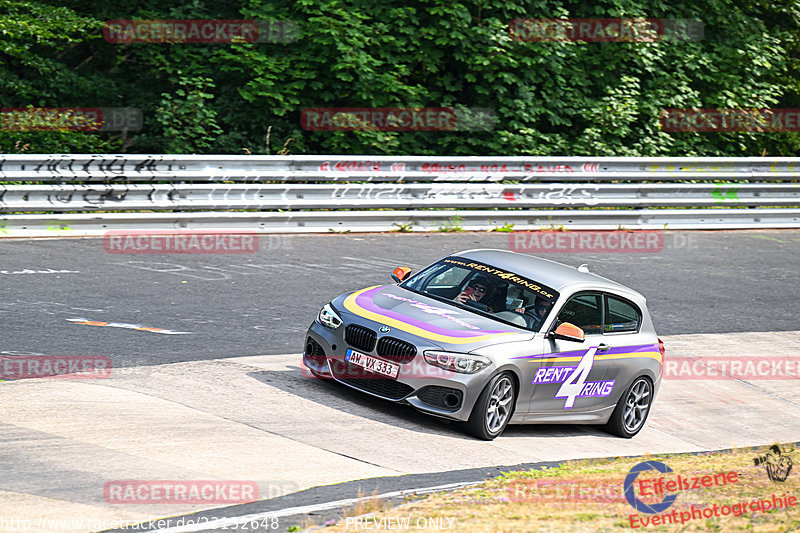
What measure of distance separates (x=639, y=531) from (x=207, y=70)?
1628 centimetres

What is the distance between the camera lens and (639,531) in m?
5.92

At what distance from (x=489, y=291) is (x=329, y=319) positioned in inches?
60.6

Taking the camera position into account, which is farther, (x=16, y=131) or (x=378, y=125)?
(x=378, y=125)

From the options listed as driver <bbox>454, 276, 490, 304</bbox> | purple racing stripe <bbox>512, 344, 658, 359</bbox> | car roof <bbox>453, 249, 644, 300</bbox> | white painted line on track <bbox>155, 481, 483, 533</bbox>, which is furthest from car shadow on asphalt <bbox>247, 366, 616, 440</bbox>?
white painted line on track <bbox>155, 481, 483, 533</bbox>

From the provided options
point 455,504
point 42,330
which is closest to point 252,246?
point 42,330

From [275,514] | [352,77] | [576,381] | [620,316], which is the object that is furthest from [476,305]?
[352,77]

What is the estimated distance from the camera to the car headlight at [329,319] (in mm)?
9375

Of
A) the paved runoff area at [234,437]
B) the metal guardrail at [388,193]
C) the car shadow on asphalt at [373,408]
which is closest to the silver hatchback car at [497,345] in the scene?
the car shadow on asphalt at [373,408]

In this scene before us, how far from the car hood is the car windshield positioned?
164 mm

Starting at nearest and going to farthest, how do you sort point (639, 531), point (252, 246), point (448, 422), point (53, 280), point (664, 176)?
point (639, 531), point (448, 422), point (53, 280), point (252, 246), point (664, 176)

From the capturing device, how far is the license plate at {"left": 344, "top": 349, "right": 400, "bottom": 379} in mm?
8805

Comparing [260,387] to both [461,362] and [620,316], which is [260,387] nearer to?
[461,362]

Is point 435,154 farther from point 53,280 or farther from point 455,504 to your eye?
point 455,504

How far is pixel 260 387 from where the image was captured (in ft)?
30.5
